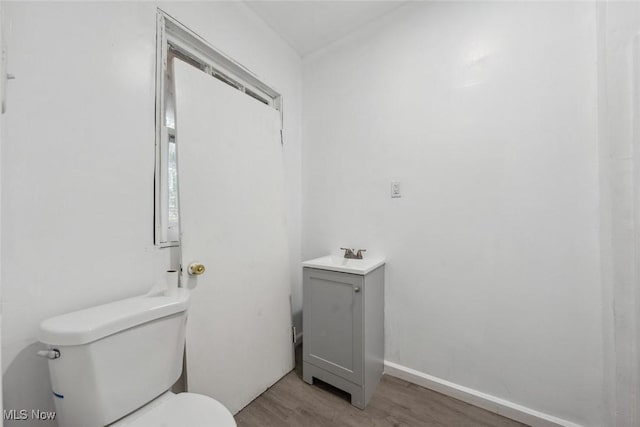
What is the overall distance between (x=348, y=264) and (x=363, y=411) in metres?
0.82

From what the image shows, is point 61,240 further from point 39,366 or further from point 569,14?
point 569,14

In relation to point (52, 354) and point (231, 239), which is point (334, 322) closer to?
point (231, 239)

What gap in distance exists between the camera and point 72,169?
942 millimetres

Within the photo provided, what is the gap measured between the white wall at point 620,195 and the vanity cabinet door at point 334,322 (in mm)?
1122

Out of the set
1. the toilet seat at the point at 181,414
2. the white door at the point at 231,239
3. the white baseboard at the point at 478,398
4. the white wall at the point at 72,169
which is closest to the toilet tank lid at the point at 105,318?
the white wall at the point at 72,169

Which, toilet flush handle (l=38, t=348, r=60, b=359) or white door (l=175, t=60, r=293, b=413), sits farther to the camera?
white door (l=175, t=60, r=293, b=413)

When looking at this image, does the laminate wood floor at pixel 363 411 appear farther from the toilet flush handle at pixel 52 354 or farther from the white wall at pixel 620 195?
the toilet flush handle at pixel 52 354

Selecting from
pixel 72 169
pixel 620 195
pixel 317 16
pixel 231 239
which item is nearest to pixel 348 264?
pixel 231 239

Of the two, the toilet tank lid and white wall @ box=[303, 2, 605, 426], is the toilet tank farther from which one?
white wall @ box=[303, 2, 605, 426]

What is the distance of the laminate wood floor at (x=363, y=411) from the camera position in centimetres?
132

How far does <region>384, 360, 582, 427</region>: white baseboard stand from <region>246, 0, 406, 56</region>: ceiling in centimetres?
245

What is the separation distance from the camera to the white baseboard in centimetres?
126

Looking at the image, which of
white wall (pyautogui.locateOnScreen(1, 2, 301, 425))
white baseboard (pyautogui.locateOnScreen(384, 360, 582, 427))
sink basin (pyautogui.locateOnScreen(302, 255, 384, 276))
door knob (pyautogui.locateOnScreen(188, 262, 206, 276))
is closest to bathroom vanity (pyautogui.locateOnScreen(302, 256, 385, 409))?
sink basin (pyautogui.locateOnScreen(302, 255, 384, 276))

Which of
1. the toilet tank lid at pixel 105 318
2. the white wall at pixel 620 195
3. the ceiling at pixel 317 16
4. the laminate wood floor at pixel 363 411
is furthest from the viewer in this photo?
the ceiling at pixel 317 16
